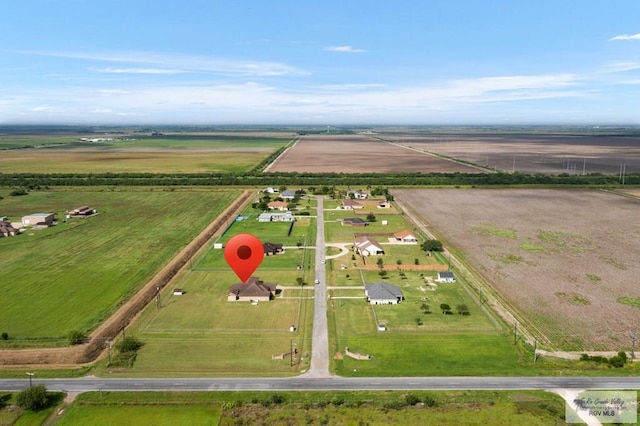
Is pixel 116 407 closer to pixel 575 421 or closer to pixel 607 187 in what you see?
pixel 575 421

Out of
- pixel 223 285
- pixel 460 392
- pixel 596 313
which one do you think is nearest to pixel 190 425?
pixel 460 392

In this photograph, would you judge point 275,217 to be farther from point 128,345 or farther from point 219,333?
point 128,345

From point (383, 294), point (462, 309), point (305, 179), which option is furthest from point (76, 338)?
point (305, 179)

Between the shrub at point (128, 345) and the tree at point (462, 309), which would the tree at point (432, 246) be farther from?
the shrub at point (128, 345)

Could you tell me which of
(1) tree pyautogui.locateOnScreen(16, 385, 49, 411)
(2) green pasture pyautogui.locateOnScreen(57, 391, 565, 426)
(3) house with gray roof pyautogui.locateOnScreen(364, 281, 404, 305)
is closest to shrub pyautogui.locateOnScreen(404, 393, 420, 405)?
(2) green pasture pyautogui.locateOnScreen(57, 391, 565, 426)

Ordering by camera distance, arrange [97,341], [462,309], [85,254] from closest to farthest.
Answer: [97,341]
[462,309]
[85,254]

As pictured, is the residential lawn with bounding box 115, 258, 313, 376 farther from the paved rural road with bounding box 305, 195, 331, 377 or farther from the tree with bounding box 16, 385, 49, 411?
the tree with bounding box 16, 385, 49, 411

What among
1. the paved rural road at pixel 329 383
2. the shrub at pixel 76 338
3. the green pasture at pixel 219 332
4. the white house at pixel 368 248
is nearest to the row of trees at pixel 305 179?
the white house at pixel 368 248
